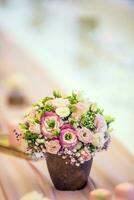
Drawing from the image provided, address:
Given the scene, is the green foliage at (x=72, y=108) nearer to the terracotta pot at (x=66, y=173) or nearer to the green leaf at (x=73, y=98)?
the green leaf at (x=73, y=98)

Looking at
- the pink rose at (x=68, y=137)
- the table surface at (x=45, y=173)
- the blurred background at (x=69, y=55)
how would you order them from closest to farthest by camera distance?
the pink rose at (x=68, y=137) → the table surface at (x=45, y=173) → the blurred background at (x=69, y=55)

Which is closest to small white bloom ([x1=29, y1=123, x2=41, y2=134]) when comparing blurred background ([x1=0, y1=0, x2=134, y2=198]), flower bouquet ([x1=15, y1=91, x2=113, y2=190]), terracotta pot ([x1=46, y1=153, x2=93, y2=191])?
flower bouquet ([x1=15, y1=91, x2=113, y2=190])

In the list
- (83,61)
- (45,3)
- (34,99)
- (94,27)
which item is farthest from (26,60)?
(45,3)

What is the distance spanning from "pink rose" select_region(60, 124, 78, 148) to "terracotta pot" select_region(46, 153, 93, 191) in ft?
0.25

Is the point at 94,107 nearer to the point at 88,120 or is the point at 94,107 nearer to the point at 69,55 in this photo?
the point at 88,120

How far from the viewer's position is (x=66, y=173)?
181cm

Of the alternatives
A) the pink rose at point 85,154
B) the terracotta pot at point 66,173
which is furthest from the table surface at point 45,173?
the pink rose at point 85,154

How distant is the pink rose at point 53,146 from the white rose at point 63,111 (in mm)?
93

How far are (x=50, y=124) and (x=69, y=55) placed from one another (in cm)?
361

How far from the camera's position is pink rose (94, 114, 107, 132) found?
1.75 meters

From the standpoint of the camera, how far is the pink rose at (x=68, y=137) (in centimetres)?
171

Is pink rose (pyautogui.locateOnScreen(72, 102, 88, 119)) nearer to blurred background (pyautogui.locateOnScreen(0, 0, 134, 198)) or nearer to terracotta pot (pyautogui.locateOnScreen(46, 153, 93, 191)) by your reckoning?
terracotta pot (pyautogui.locateOnScreen(46, 153, 93, 191))

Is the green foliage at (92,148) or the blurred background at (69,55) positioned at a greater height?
the green foliage at (92,148)

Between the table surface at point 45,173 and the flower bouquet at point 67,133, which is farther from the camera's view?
the table surface at point 45,173
